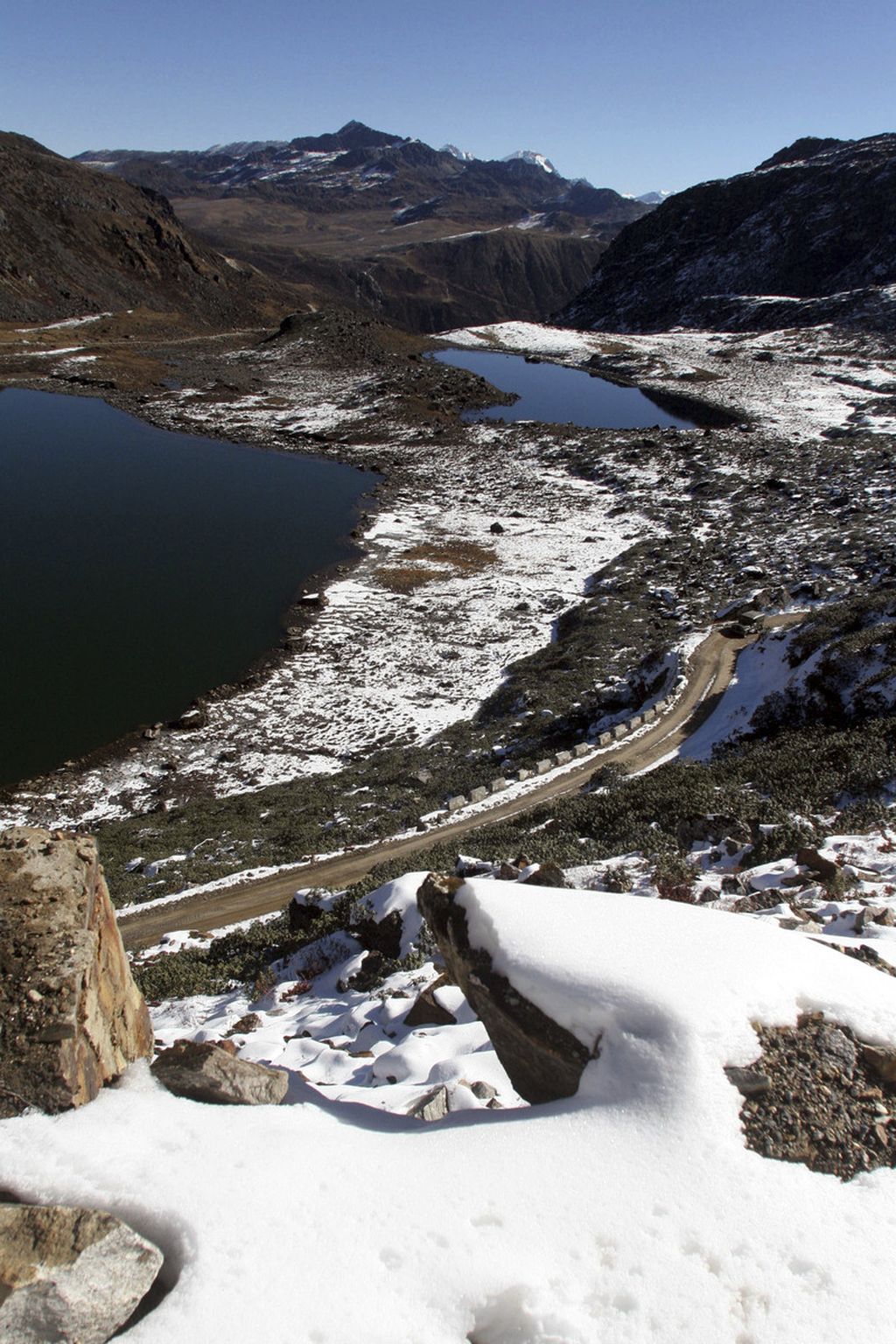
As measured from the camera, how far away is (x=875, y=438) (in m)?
57.9


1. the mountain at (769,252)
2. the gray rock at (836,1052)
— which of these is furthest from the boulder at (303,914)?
the mountain at (769,252)

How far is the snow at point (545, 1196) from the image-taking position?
4.13 metres

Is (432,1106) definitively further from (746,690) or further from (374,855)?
(746,690)

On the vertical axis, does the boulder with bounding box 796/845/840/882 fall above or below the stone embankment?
above

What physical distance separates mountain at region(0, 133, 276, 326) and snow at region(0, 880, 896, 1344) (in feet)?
368

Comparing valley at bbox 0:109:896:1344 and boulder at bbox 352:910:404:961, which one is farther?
boulder at bbox 352:910:404:961

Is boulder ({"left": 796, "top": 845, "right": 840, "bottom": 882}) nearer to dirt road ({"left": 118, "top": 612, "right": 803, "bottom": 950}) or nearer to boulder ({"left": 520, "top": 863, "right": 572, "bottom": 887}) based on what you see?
boulder ({"left": 520, "top": 863, "right": 572, "bottom": 887})

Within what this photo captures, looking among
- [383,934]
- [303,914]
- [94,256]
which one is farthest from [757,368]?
[94,256]

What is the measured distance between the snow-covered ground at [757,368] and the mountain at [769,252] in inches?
324

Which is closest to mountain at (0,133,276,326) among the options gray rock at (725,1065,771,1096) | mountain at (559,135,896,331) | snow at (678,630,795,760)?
mountain at (559,135,896,331)

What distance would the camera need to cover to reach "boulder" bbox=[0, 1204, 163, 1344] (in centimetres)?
403

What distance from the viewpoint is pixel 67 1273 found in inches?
165

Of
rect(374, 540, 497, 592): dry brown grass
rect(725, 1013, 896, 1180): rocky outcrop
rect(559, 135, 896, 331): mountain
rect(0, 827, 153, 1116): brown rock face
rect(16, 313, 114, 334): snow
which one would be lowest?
rect(374, 540, 497, 592): dry brown grass

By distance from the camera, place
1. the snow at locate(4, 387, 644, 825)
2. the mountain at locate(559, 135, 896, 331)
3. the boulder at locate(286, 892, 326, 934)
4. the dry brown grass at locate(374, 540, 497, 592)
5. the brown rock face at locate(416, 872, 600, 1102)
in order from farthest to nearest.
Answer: the mountain at locate(559, 135, 896, 331)
the dry brown grass at locate(374, 540, 497, 592)
the snow at locate(4, 387, 644, 825)
the boulder at locate(286, 892, 326, 934)
the brown rock face at locate(416, 872, 600, 1102)
